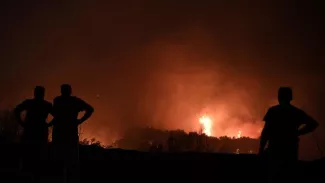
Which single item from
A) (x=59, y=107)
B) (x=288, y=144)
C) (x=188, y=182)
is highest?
(x=59, y=107)

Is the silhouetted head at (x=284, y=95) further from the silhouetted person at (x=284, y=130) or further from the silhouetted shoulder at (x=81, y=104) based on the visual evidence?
the silhouetted shoulder at (x=81, y=104)

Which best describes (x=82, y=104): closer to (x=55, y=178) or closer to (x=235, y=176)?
(x=55, y=178)

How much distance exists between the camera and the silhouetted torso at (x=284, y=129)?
24.5 feet

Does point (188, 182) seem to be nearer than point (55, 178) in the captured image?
No

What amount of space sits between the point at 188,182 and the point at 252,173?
5.34ft

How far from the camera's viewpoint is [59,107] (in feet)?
29.0

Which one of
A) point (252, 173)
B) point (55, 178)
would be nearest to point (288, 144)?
point (252, 173)

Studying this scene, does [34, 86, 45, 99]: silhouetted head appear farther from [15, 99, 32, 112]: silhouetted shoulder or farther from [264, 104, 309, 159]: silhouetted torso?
[264, 104, 309, 159]: silhouetted torso

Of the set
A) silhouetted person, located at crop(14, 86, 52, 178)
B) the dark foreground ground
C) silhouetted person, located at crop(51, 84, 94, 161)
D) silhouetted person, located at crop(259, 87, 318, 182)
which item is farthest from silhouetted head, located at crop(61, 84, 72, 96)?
silhouetted person, located at crop(259, 87, 318, 182)

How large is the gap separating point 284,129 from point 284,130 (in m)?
0.02

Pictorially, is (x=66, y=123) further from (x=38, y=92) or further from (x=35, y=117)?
(x=38, y=92)

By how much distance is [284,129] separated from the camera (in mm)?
7562

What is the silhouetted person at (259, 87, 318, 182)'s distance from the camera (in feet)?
24.4

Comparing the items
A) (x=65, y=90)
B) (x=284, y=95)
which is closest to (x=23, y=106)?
(x=65, y=90)
